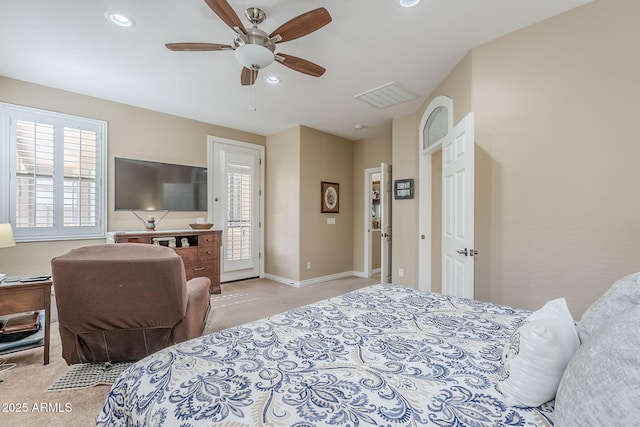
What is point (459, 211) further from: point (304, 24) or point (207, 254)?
point (207, 254)

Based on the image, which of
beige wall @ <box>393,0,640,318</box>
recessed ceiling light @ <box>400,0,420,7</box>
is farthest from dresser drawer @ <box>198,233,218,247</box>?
recessed ceiling light @ <box>400,0,420,7</box>

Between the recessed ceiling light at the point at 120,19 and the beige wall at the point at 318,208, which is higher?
the recessed ceiling light at the point at 120,19

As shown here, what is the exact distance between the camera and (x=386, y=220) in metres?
4.58

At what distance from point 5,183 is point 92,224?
89 centimetres

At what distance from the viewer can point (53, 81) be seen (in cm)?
313

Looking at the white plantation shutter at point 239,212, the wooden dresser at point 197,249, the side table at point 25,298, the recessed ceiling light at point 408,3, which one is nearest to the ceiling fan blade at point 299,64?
the recessed ceiling light at point 408,3

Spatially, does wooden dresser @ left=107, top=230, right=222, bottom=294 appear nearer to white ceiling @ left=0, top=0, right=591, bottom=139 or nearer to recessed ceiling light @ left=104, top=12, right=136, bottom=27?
white ceiling @ left=0, top=0, right=591, bottom=139

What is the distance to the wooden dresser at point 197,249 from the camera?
383cm

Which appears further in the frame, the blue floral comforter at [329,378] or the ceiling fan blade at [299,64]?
the ceiling fan blade at [299,64]

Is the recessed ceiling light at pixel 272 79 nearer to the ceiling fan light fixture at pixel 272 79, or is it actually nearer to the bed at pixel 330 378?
the ceiling fan light fixture at pixel 272 79

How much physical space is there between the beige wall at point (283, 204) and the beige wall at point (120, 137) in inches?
29.5

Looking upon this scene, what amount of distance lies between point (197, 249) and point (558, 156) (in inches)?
165

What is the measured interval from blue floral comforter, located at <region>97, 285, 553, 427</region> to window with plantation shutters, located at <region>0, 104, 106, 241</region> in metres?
3.41

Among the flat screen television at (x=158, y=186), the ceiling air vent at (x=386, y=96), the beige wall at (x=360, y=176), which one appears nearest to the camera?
the ceiling air vent at (x=386, y=96)
